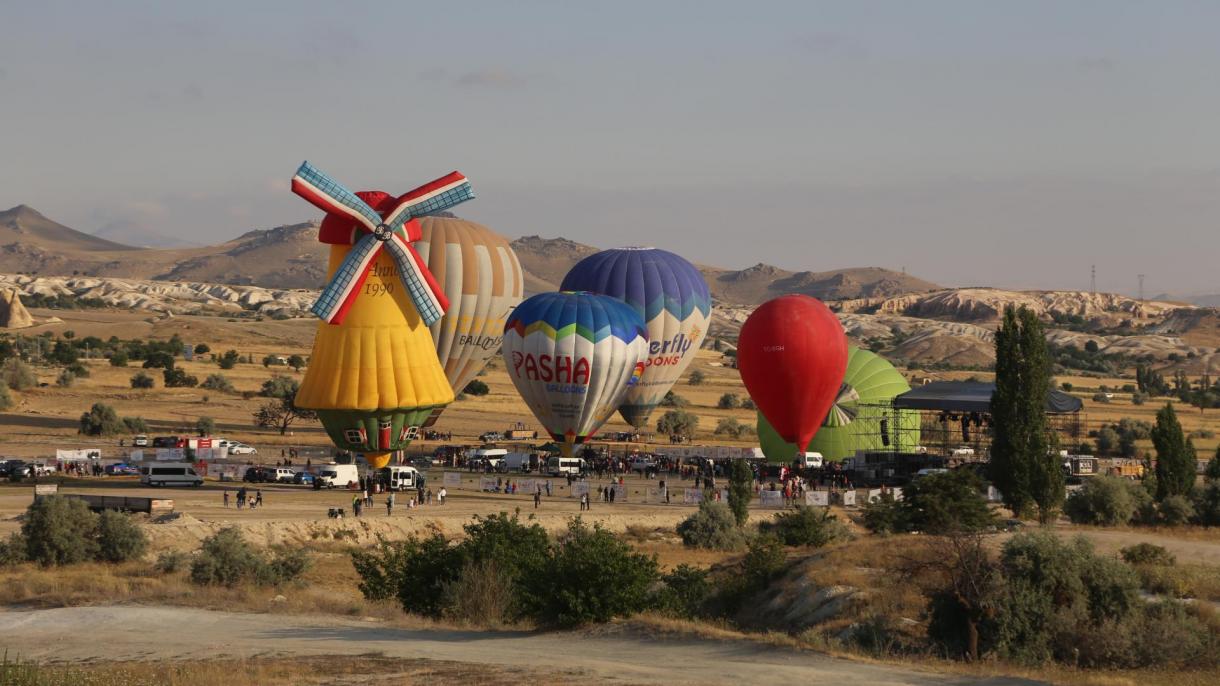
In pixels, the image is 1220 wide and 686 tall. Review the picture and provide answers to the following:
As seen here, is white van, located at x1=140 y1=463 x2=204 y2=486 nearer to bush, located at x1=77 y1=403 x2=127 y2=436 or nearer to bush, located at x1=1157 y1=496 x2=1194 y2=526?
bush, located at x1=77 y1=403 x2=127 y2=436

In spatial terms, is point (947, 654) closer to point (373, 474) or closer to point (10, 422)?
point (373, 474)

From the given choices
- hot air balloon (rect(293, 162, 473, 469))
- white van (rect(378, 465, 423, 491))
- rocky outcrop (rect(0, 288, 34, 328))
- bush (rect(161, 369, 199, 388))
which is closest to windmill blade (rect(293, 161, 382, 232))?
hot air balloon (rect(293, 162, 473, 469))

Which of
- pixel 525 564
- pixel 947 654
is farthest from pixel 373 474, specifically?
pixel 947 654

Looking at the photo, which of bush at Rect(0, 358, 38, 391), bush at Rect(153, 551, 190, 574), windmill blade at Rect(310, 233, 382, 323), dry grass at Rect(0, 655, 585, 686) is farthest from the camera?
bush at Rect(0, 358, 38, 391)

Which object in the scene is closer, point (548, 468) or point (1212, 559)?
point (1212, 559)

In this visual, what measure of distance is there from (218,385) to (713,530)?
6510cm

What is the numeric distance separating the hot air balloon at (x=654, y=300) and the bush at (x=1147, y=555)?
41.9m

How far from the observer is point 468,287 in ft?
227

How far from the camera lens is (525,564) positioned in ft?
114

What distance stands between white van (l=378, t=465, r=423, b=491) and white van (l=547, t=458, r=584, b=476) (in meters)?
9.87

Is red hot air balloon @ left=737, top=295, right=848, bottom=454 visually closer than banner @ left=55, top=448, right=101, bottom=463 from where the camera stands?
Yes

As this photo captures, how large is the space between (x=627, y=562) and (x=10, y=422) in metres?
67.8

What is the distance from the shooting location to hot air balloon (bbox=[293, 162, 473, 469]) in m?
55.7

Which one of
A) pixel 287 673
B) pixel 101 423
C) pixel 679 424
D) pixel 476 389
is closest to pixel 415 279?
pixel 287 673
